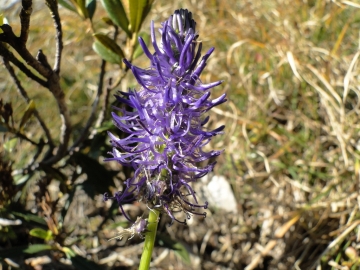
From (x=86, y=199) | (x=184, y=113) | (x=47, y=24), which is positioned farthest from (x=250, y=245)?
(x=47, y=24)

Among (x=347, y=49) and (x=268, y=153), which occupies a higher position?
(x=347, y=49)

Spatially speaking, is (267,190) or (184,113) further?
(267,190)

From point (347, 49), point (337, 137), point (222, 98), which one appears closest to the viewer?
point (222, 98)

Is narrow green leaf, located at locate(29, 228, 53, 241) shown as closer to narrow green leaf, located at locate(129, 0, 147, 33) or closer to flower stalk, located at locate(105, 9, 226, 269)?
flower stalk, located at locate(105, 9, 226, 269)

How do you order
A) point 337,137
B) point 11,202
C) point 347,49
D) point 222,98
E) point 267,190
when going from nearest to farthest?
point 222,98
point 11,202
point 337,137
point 267,190
point 347,49

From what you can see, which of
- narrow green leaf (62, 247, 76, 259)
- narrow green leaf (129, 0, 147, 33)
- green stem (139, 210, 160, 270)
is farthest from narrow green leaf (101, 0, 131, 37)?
narrow green leaf (62, 247, 76, 259)

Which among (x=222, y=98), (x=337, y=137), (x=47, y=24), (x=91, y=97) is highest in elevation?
(x=47, y=24)

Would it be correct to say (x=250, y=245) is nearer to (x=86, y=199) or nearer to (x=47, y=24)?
(x=86, y=199)

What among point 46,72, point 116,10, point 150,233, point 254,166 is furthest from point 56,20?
point 254,166
